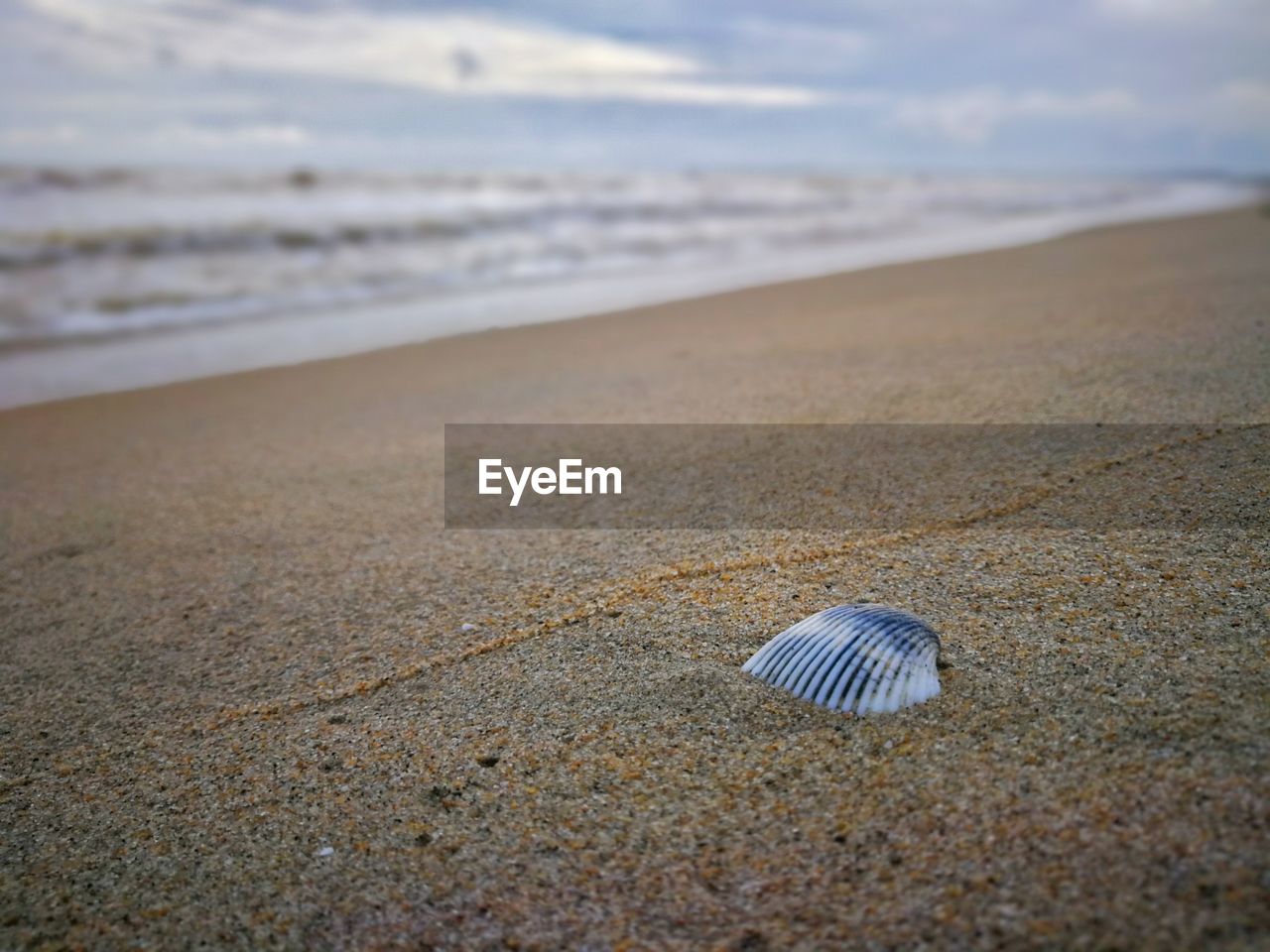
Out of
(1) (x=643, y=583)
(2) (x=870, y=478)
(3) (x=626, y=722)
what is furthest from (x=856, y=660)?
(2) (x=870, y=478)

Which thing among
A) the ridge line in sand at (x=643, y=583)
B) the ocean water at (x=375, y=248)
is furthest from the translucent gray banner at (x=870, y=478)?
the ocean water at (x=375, y=248)

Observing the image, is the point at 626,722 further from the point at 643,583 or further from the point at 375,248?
the point at 375,248

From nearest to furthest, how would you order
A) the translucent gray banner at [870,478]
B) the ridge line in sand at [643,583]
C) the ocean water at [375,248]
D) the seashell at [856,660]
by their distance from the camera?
the seashell at [856,660] → the ridge line in sand at [643,583] → the translucent gray banner at [870,478] → the ocean water at [375,248]

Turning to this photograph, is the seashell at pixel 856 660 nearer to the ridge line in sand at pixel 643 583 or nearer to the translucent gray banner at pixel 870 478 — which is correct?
the ridge line in sand at pixel 643 583

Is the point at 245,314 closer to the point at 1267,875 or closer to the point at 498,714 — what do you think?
the point at 498,714

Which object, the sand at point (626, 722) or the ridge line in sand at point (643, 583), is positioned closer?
the sand at point (626, 722)

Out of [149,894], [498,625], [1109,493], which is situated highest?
Result: [1109,493]

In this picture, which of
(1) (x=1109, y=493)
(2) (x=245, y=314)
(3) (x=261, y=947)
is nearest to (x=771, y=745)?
(3) (x=261, y=947)
